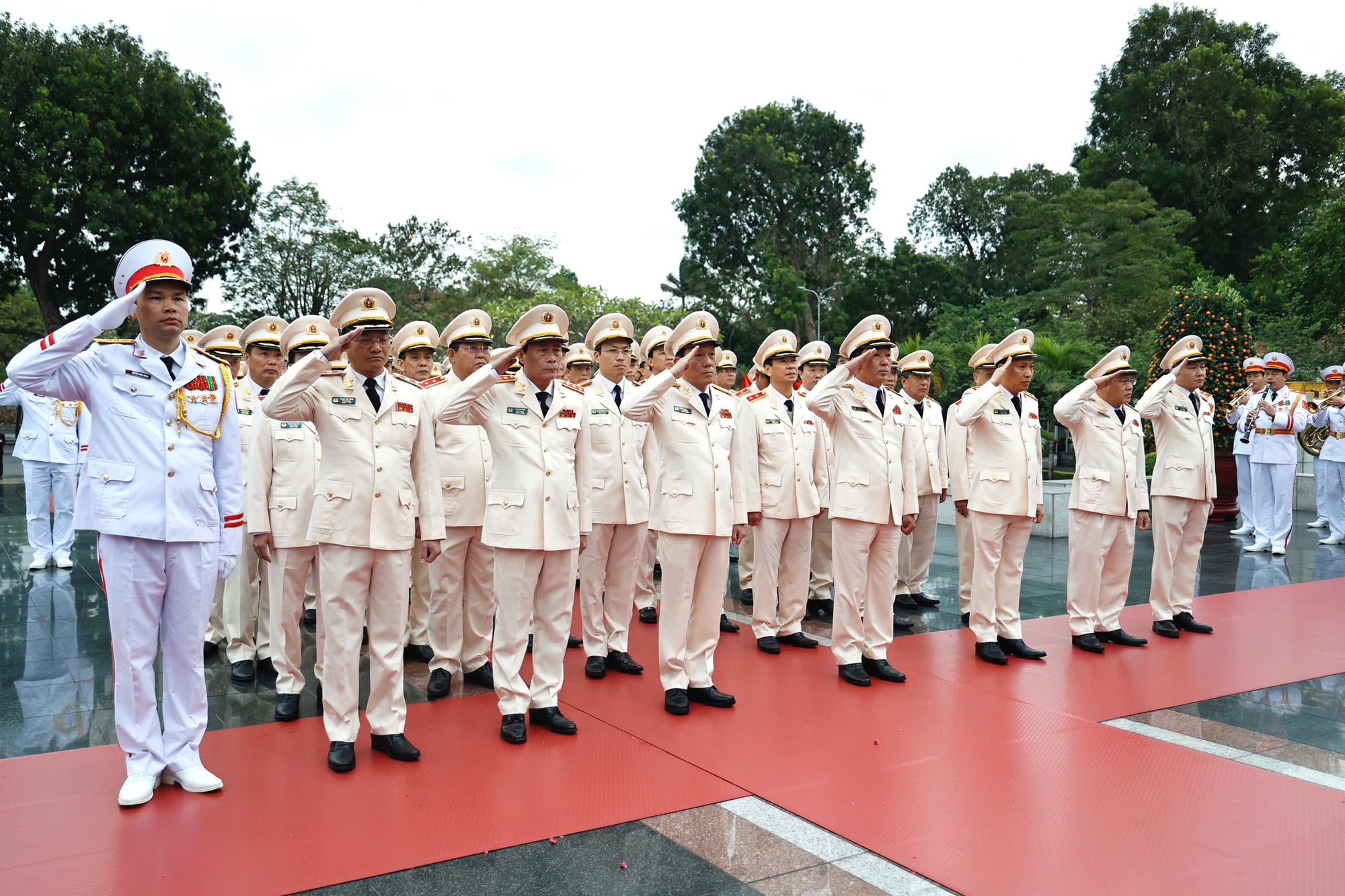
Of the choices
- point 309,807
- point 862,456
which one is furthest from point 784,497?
point 309,807

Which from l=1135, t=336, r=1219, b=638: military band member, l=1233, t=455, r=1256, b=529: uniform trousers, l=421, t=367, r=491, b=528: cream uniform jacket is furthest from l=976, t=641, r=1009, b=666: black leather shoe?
l=1233, t=455, r=1256, b=529: uniform trousers

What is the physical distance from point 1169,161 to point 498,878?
37189 millimetres

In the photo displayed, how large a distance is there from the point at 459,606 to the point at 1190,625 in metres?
5.23

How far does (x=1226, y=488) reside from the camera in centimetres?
1312

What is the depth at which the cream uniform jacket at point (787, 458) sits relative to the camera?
21.3 ft

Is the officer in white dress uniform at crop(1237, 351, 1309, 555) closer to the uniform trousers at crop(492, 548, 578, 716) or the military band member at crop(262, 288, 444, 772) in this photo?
the uniform trousers at crop(492, 548, 578, 716)

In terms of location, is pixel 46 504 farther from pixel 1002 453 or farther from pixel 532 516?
pixel 1002 453

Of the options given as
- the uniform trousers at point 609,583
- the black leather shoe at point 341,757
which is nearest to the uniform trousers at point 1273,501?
the uniform trousers at point 609,583

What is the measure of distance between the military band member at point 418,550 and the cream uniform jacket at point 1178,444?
16.3ft

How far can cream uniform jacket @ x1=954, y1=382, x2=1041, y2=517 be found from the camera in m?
6.14

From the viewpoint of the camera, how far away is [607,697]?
5.25 meters

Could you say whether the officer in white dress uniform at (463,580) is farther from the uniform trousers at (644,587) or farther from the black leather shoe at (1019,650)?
the black leather shoe at (1019,650)

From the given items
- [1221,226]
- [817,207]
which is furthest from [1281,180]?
[817,207]

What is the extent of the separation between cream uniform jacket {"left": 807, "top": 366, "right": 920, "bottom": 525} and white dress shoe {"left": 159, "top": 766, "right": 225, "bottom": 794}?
348cm
